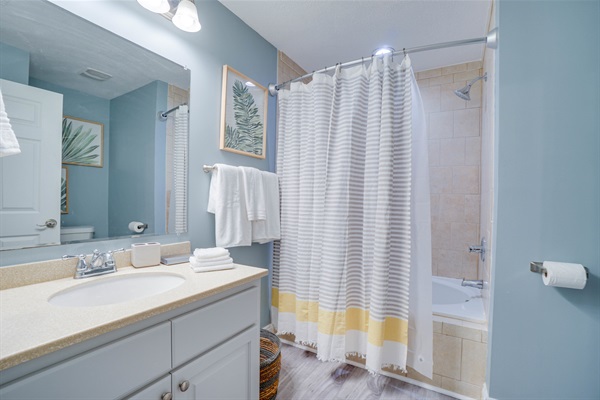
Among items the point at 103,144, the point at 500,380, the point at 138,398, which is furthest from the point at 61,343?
the point at 500,380

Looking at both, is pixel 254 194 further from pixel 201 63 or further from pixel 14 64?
pixel 14 64

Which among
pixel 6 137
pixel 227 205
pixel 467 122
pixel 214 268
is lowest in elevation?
pixel 214 268

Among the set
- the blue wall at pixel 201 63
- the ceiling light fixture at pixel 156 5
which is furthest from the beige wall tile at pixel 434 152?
the ceiling light fixture at pixel 156 5

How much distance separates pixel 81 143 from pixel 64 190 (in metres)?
0.21

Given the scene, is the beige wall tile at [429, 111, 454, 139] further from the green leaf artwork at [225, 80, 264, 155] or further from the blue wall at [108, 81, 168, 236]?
the blue wall at [108, 81, 168, 236]

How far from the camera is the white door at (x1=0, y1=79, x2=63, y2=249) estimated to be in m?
0.95

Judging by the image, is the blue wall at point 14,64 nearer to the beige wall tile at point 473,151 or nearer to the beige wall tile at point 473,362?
the beige wall tile at point 473,362

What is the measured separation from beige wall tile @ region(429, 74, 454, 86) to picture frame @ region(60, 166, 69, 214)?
9.47 feet

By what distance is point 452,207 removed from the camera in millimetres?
2506

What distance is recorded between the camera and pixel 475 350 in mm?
1499

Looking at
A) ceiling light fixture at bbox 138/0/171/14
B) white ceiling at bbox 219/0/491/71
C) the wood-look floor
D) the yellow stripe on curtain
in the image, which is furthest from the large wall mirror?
the wood-look floor

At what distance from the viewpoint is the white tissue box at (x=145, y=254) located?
125 cm

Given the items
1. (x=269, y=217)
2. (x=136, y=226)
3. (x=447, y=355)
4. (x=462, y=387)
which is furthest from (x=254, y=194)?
(x=462, y=387)

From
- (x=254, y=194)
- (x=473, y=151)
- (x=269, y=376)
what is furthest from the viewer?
(x=473, y=151)
